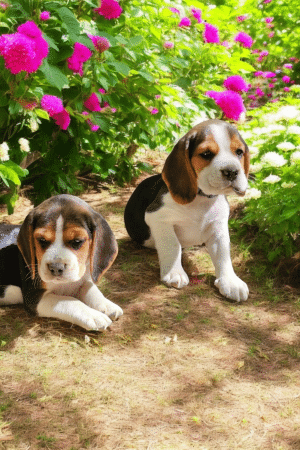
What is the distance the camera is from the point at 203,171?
12.0 feet

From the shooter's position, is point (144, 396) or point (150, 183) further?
point (150, 183)

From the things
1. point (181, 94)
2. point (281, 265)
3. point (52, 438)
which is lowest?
point (281, 265)

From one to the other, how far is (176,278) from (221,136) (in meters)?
1.14

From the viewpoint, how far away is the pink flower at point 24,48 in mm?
3117

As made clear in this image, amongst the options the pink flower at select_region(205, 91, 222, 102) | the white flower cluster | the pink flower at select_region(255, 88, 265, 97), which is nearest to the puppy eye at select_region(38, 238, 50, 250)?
the white flower cluster

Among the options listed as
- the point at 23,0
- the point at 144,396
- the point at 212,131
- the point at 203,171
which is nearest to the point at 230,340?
the point at 144,396

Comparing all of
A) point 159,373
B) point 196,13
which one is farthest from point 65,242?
point 196,13

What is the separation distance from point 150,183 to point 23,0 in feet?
5.89

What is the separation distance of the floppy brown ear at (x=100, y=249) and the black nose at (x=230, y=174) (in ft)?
2.86

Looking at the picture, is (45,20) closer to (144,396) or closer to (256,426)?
(144,396)

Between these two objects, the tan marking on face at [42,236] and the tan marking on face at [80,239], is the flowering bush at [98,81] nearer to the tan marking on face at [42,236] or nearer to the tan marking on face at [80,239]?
the tan marking on face at [42,236]

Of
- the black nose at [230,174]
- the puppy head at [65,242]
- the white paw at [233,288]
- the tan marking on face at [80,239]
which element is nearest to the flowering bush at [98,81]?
the puppy head at [65,242]

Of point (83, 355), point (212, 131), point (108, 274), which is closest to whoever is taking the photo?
point (83, 355)

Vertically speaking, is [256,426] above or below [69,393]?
above
